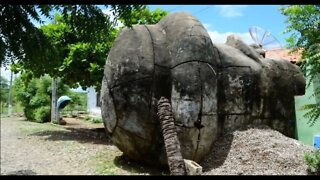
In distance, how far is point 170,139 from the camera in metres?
6.49

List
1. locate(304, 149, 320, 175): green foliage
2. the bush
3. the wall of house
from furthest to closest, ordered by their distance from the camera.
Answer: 1. the wall of house
2. locate(304, 149, 320, 175): green foliage
3. the bush

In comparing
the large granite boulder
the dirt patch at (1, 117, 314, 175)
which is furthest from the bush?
the large granite boulder

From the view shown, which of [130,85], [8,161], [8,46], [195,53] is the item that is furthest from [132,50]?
[8,161]

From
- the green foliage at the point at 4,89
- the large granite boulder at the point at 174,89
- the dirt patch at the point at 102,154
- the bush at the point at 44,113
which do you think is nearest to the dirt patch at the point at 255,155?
the dirt patch at the point at 102,154

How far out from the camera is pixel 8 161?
3221mm

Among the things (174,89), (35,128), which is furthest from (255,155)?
(35,128)

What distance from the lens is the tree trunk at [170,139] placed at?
593 centimetres

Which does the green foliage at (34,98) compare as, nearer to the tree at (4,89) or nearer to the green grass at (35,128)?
the green grass at (35,128)

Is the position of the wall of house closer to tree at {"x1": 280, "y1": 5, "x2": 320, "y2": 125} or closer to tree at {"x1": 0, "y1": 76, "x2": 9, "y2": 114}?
tree at {"x1": 280, "y1": 5, "x2": 320, "y2": 125}

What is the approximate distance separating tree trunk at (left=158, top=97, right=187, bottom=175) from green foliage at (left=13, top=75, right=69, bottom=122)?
79.1 inches

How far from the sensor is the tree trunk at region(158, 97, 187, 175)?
593 cm

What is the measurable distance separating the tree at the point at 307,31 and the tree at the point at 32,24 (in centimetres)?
321

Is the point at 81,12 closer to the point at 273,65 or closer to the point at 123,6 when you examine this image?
the point at 123,6

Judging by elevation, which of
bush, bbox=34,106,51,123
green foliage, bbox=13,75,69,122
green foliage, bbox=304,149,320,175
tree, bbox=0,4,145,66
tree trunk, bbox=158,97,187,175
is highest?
tree, bbox=0,4,145,66
